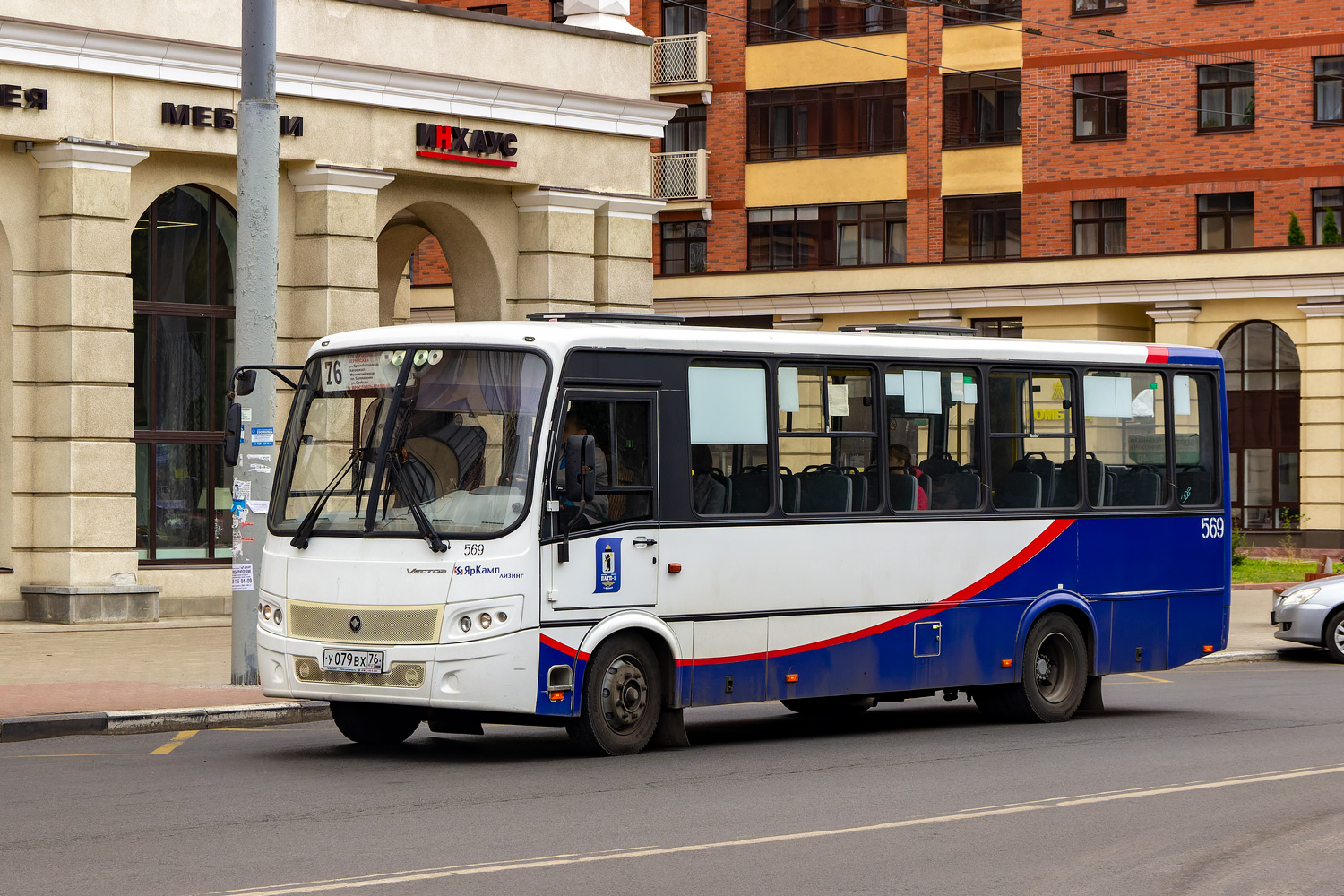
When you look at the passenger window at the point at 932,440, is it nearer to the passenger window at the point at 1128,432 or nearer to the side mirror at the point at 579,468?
the passenger window at the point at 1128,432

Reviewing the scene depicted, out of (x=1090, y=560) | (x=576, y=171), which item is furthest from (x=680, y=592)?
(x=576, y=171)

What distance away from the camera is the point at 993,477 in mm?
14180

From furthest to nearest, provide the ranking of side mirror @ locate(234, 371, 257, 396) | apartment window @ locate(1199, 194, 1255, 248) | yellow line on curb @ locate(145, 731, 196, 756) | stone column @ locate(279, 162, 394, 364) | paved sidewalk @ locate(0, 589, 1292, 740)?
apartment window @ locate(1199, 194, 1255, 248)
stone column @ locate(279, 162, 394, 364)
paved sidewalk @ locate(0, 589, 1292, 740)
side mirror @ locate(234, 371, 257, 396)
yellow line on curb @ locate(145, 731, 196, 756)

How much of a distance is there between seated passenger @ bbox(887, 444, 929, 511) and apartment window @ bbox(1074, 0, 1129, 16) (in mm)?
33416

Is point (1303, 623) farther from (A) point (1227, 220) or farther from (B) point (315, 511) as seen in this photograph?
(A) point (1227, 220)

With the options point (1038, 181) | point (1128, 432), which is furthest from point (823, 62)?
point (1128, 432)

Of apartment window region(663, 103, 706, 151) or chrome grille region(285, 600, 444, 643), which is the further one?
apartment window region(663, 103, 706, 151)

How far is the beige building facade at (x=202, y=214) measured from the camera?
69.1 ft

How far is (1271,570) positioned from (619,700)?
25461mm

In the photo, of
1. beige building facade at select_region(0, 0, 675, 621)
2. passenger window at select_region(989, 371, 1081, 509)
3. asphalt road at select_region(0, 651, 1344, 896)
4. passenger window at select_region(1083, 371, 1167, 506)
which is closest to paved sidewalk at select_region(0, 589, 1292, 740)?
asphalt road at select_region(0, 651, 1344, 896)

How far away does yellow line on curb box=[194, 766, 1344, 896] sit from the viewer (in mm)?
7645

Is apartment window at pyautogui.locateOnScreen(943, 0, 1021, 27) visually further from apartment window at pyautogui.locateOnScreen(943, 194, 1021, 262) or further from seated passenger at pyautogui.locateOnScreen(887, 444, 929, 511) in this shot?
seated passenger at pyautogui.locateOnScreen(887, 444, 929, 511)

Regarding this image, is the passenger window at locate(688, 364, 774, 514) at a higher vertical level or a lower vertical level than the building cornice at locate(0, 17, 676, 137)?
lower

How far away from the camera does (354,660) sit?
11.4 meters
